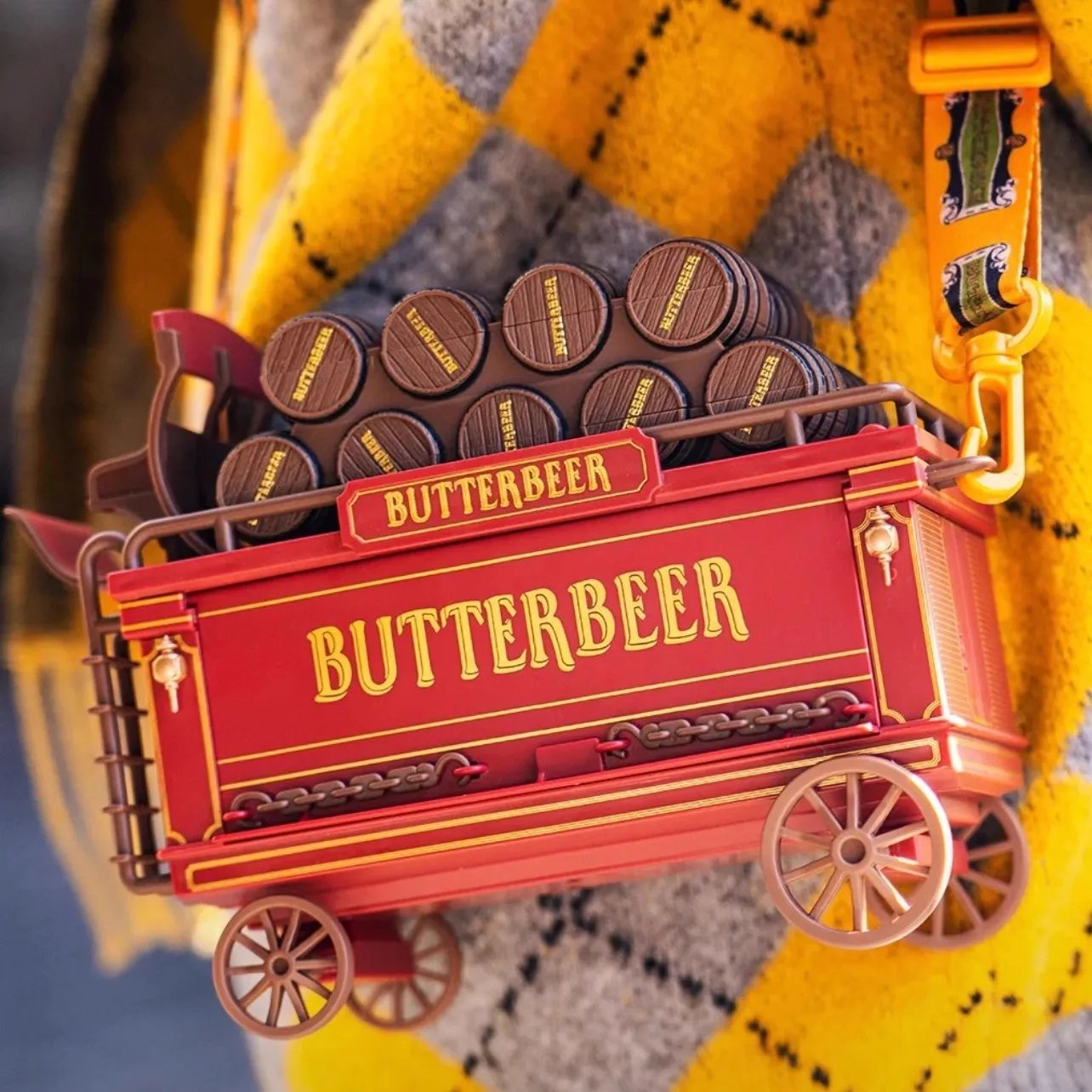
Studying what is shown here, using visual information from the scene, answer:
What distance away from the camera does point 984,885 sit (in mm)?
819

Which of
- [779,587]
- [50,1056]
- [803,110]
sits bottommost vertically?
[50,1056]

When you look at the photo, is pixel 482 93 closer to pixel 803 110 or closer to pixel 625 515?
pixel 803 110

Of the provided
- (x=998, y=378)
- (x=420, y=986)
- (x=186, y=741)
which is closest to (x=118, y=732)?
(x=186, y=741)

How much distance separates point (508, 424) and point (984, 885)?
1.21ft

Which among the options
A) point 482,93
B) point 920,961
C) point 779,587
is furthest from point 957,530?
point 482,93

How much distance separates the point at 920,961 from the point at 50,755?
2.21 ft

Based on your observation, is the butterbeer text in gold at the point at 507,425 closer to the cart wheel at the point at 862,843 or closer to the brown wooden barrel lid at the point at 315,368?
the brown wooden barrel lid at the point at 315,368

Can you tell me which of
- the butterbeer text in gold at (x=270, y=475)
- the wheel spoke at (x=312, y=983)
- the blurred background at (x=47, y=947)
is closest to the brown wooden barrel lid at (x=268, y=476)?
the butterbeer text in gold at (x=270, y=475)

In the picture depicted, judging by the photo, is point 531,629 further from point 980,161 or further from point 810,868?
point 980,161

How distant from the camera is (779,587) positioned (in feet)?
2.24

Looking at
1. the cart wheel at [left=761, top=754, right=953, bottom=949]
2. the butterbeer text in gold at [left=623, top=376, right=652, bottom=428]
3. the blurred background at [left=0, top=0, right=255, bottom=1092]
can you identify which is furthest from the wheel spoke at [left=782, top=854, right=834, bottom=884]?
the blurred background at [left=0, top=0, right=255, bottom=1092]

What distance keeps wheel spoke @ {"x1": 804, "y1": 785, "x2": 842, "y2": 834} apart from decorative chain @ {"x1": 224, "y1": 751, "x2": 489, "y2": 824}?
0.15 m

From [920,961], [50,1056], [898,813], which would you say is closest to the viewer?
[898,813]

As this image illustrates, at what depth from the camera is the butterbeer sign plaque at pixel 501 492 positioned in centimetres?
69
